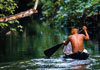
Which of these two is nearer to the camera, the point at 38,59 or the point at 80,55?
the point at 80,55

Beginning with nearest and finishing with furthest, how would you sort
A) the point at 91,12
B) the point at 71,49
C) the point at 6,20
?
1. the point at 71,49
2. the point at 6,20
3. the point at 91,12

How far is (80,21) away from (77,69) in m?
16.2

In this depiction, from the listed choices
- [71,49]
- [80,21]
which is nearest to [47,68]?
[71,49]

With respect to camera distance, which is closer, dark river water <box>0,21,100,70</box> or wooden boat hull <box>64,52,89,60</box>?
dark river water <box>0,21,100,70</box>

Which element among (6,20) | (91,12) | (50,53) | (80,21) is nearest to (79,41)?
(50,53)

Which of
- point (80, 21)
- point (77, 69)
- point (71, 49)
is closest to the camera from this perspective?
point (77, 69)

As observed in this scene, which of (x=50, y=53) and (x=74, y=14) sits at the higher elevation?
(x=74, y=14)

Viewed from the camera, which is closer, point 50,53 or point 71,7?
point 50,53

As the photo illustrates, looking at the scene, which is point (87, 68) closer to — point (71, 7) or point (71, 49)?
point (71, 49)

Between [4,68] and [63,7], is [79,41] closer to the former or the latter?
[4,68]

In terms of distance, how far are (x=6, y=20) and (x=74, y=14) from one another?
10.6 m

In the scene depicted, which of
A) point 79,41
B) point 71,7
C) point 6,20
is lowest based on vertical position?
point 79,41

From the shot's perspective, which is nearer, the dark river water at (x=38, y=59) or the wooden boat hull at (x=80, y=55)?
the dark river water at (x=38, y=59)

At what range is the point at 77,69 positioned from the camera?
863 cm
